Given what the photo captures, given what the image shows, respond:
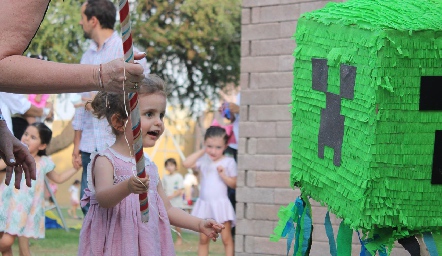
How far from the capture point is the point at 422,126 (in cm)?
315

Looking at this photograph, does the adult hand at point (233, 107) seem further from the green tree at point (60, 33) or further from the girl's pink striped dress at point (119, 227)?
the green tree at point (60, 33)

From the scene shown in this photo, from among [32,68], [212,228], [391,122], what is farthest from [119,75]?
[212,228]

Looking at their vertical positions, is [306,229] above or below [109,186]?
below

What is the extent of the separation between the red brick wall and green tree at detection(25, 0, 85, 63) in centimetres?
1141

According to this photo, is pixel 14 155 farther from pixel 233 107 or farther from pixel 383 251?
pixel 233 107

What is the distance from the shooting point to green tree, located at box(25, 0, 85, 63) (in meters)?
17.3

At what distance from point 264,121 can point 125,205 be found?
7.95 ft

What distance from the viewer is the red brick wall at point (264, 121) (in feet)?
19.7

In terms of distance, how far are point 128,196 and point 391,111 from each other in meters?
1.26

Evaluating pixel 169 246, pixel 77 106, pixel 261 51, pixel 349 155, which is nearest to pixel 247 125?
pixel 261 51

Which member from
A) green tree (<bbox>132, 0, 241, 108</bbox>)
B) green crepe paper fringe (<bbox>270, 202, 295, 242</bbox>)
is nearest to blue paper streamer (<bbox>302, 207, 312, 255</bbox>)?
green crepe paper fringe (<bbox>270, 202, 295, 242</bbox>)

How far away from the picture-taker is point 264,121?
6.14m

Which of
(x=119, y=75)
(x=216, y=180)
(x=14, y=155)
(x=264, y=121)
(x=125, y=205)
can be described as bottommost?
(x=216, y=180)

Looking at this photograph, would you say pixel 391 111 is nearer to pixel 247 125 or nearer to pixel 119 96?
pixel 119 96
